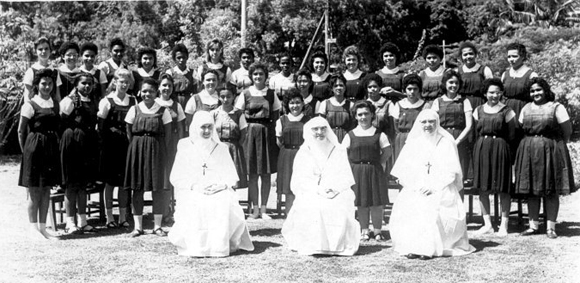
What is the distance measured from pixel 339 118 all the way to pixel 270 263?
2797mm

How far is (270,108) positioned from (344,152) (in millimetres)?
2112

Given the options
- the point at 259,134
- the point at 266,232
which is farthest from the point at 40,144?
the point at 266,232

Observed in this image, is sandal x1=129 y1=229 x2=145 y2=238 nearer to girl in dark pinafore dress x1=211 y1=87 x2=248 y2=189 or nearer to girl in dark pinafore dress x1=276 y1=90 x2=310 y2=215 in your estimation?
girl in dark pinafore dress x1=211 y1=87 x2=248 y2=189

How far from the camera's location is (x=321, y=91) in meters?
10.2

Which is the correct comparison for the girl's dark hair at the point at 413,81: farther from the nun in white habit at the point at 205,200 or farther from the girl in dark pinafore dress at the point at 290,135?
the nun in white habit at the point at 205,200

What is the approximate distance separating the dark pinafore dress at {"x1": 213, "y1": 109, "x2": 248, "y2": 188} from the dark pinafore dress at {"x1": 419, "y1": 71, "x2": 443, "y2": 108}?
262cm

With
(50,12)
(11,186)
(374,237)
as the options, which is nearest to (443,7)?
(50,12)

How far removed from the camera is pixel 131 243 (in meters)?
8.52

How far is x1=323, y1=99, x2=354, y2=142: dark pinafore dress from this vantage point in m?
9.52

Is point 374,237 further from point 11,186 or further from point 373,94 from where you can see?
point 11,186

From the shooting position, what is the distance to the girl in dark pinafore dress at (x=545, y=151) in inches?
339

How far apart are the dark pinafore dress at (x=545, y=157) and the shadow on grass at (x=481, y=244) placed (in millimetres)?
821

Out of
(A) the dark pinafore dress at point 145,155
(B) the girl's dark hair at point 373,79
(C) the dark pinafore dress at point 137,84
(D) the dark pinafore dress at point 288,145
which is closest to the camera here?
(A) the dark pinafore dress at point 145,155

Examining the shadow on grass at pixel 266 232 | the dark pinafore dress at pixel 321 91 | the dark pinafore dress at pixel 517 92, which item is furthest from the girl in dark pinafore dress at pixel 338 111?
the dark pinafore dress at pixel 517 92
